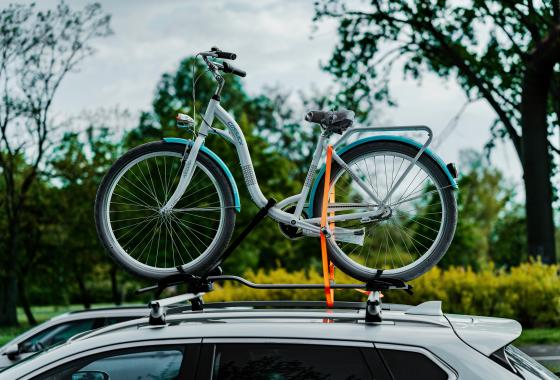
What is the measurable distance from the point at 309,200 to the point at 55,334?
5996mm

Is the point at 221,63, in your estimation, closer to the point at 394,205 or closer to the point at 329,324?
the point at 394,205

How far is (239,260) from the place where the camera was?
3822 centimetres

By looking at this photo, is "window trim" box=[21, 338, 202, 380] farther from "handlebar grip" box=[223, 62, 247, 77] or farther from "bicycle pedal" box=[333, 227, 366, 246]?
"handlebar grip" box=[223, 62, 247, 77]

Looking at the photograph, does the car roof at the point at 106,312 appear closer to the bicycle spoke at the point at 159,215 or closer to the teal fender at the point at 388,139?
the bicycle spoke at the point at 159,215

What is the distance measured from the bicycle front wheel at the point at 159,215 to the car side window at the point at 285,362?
121 cm

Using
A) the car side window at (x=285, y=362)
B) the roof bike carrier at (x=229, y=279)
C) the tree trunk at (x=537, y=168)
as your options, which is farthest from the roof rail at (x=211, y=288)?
the tree trunk at (x=537, y=168)

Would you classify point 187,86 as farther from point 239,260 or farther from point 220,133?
point 220,133

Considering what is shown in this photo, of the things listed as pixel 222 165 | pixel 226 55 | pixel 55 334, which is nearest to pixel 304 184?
pixel 222 165

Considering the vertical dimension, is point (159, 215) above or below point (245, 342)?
above

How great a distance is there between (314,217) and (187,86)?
4680cm

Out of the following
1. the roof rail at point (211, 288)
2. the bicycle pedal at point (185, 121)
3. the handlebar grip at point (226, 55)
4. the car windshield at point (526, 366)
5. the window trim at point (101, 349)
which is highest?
the handlebar grip at point (226, 55)

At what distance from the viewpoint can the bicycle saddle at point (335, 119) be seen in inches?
192

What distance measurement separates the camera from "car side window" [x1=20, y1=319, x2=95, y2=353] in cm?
960

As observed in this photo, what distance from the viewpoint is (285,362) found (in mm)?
3676
